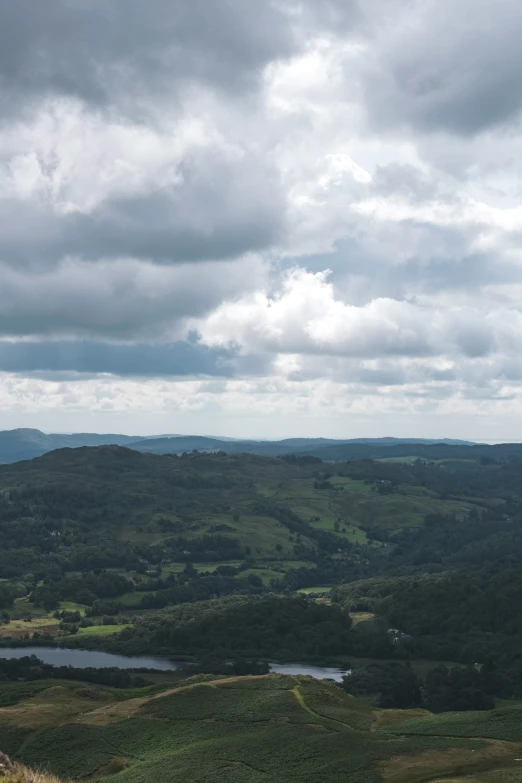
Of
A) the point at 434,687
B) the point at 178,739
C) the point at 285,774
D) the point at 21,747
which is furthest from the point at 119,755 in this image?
the point at 434,687

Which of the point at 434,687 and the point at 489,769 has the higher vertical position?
the point at 489,769

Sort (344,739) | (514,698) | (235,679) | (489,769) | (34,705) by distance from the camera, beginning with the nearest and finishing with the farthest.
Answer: (489,769)
(344,739)
(34,705)
(235,679)
(514,698)

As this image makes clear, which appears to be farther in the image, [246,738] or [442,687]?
[442,687]

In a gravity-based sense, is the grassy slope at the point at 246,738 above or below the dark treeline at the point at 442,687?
above

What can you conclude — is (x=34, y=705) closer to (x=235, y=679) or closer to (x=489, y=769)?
(x=235, y=679)

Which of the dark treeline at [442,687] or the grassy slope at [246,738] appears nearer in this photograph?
the grassy slope at [246,738]

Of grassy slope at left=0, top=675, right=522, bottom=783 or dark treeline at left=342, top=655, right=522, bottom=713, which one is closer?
grassy slope at left=0, top=675, right=522, bottom=783

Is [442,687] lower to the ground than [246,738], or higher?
lower

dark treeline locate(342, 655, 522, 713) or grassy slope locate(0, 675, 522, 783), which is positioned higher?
grassy slope locate(0, 675, 522, 783)
